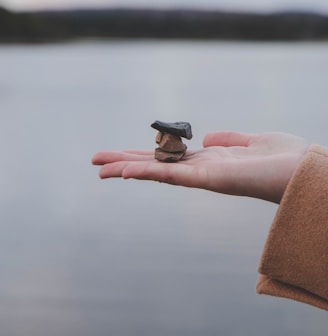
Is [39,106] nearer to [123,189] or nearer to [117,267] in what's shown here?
[123,189]

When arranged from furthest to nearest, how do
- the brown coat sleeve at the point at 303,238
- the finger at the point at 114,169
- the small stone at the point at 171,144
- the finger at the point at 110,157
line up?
the small stone at the point at 171,144 → the finger at the point at 110,157 → the finger at the point at 114,169 → the brown coat sleeve at the point at 303,238

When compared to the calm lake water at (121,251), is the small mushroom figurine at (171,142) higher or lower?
higher

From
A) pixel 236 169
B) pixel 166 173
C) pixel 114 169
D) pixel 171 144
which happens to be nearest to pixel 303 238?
pixel 236 169

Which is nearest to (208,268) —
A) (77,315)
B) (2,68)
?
(77,315)

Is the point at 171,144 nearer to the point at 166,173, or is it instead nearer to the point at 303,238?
the point at 166,173

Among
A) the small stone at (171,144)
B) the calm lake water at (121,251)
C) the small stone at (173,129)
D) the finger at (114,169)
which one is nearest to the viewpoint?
the finger at (114,169)

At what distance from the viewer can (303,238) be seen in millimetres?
1997

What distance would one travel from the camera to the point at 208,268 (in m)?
7.71

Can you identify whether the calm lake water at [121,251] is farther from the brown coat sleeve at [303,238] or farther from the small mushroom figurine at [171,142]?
the brown coat sleeve at [303,238]

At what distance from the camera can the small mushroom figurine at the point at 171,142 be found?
9.63 ft

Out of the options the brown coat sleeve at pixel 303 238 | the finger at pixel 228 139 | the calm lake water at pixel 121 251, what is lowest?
the calm lake water at pixel 121 251

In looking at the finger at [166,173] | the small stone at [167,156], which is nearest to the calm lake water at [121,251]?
the small stone at [167,156]

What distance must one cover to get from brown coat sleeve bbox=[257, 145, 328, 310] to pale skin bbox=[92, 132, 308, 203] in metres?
0.31

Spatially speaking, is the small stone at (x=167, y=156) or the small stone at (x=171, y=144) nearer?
the small stone at (x=167, y=156)
